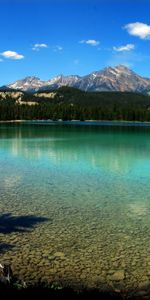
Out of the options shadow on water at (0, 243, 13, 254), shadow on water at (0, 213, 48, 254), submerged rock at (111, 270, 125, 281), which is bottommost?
submerged rock at (111, 270, 125, 281)

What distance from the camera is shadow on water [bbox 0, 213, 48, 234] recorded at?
847 inches

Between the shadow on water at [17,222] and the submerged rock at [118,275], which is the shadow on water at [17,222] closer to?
the shadow on water at [17,222]

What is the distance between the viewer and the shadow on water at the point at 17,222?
21.5 meters

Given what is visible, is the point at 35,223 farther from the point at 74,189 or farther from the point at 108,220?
the point at 74,189

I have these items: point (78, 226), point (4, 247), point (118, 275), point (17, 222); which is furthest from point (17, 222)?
point (118, 275)

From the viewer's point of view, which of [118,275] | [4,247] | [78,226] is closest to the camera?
[118,275]

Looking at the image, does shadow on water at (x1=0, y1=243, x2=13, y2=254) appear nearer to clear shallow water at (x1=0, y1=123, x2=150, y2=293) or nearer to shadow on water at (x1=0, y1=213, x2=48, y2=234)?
clear shallow water at (x1=0, y1=123, x2=150, y2=293)

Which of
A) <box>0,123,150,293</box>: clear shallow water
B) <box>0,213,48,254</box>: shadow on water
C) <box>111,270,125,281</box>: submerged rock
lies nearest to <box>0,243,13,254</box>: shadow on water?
<box>0,123,150,293</box>: clear shallow water

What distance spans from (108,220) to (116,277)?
8.30 metres

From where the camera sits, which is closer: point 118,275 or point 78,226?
point 118,275

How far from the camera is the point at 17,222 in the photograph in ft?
74.9

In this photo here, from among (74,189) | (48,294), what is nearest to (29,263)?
(48,294)

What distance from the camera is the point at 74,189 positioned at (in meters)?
33.4

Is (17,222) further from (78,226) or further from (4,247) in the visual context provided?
(4,247)
